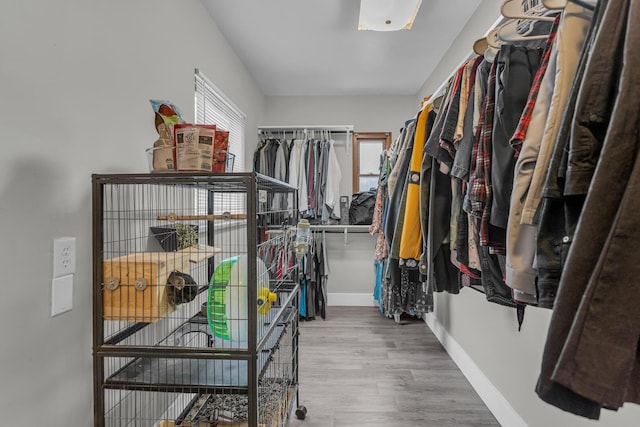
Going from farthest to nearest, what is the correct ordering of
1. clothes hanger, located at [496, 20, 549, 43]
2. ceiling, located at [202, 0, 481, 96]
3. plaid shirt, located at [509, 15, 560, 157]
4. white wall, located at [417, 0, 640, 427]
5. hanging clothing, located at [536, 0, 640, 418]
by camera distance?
1. ceiling, located at [202, 0, 481, 96]
2. white wall, located at [417, 0, 640, 427]
3. clothes hanger, located at [496, 20, 549, 43]
4. plaid shirt, located at [509, 15, 560, 157]
5. hanging clothing, located at [536, 0, 640, 418]

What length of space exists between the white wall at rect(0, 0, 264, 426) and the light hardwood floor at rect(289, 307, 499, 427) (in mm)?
1261

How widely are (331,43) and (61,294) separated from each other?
8.32ft

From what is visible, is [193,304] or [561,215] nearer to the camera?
[561,215]

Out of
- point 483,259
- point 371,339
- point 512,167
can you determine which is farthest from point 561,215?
point 371,339

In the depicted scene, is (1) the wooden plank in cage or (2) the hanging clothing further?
(1) the wooden plank in cage

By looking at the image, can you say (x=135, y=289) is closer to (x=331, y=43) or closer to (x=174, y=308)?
(x=174, y=308)

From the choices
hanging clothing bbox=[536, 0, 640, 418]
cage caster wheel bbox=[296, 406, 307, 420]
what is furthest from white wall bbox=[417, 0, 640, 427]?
cage caster wheel bbox=[296, 406, 307, 420]

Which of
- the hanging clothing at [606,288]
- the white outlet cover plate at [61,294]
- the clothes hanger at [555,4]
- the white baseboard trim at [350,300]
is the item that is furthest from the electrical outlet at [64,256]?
the white baseboard trim at [350,300]

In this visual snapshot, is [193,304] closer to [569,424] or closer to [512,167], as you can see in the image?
[512,167]

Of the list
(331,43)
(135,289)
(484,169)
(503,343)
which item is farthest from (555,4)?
(331,43)

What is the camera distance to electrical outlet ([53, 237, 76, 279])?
1.05 m

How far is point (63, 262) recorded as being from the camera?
108 centimetres

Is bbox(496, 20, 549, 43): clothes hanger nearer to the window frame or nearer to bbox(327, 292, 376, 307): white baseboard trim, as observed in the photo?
the window frame

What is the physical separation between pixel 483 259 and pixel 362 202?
2826mm
